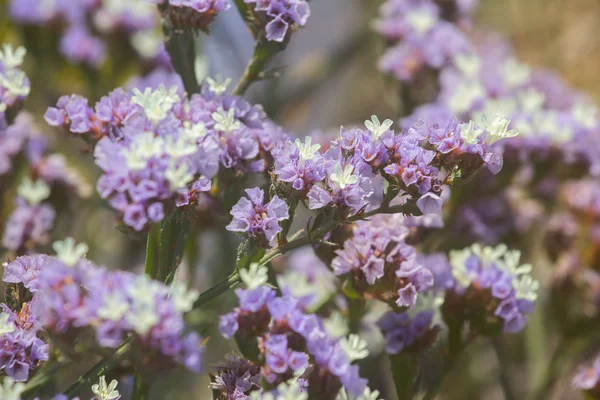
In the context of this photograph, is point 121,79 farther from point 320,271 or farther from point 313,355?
point 313,355

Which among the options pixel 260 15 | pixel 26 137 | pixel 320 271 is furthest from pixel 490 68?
pixel 26 137

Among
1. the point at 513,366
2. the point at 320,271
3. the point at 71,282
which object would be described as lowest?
the point at 513,366

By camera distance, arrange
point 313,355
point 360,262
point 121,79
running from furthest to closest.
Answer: point 121,79 → point 360,262 → point 313,355

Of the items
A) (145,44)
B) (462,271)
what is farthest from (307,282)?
(145,44)

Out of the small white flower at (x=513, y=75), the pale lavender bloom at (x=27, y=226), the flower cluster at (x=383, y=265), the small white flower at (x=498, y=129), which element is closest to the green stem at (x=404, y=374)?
the flower cluster at (x=383, y=265)

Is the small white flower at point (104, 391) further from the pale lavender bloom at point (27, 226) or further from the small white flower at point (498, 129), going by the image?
the small white flower at point (498, 129)

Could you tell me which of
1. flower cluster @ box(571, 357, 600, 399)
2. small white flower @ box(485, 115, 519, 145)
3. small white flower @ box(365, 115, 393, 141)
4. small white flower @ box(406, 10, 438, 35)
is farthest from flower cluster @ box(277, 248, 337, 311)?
small white flower @ box(406, 10, 438, 35)

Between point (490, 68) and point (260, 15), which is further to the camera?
point (490, 68)

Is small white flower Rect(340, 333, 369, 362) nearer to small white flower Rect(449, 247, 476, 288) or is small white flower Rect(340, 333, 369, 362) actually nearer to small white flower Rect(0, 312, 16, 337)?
small white flower Rect(449, 247, 476, 288)
